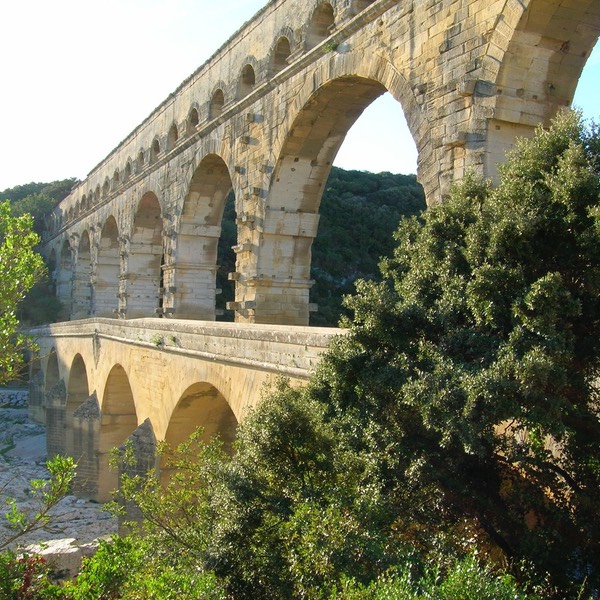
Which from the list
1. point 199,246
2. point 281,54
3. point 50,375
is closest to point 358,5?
point 281,54

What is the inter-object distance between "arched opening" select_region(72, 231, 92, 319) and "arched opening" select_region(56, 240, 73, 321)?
472 centimetres

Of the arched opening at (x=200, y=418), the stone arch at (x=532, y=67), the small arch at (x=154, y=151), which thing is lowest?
the arched opening at (x=200, y=418)

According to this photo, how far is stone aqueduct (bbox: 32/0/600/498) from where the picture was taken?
7.48 m

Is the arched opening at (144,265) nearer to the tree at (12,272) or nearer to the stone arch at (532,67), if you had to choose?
the tree at (12,272)

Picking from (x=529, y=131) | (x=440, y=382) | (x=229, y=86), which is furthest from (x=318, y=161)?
(x=440, y=382)

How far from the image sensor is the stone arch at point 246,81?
14.1 meters

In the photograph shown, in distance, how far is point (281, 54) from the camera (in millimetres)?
12664

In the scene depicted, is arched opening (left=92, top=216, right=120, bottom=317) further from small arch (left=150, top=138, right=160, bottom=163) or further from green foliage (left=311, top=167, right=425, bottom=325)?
green foliage (left=311, top=167, right=425, bottom=325)

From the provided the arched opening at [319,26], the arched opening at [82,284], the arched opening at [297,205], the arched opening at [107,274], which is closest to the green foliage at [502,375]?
the arched opening at [297,205]

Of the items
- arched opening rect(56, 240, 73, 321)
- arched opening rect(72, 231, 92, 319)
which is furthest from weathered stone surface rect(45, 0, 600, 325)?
arched opening rect(56, 240, 73, 321)

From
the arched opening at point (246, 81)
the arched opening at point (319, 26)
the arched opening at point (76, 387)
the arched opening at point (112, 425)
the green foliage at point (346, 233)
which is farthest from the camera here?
the green foliage at point (346, 233)

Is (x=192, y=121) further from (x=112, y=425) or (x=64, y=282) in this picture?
(x=64, y=282)

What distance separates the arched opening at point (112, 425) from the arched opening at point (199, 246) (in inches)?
103

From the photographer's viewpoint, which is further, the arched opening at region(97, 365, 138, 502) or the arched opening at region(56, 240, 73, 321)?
the arched opening at region(56, 240, 73, 321)
